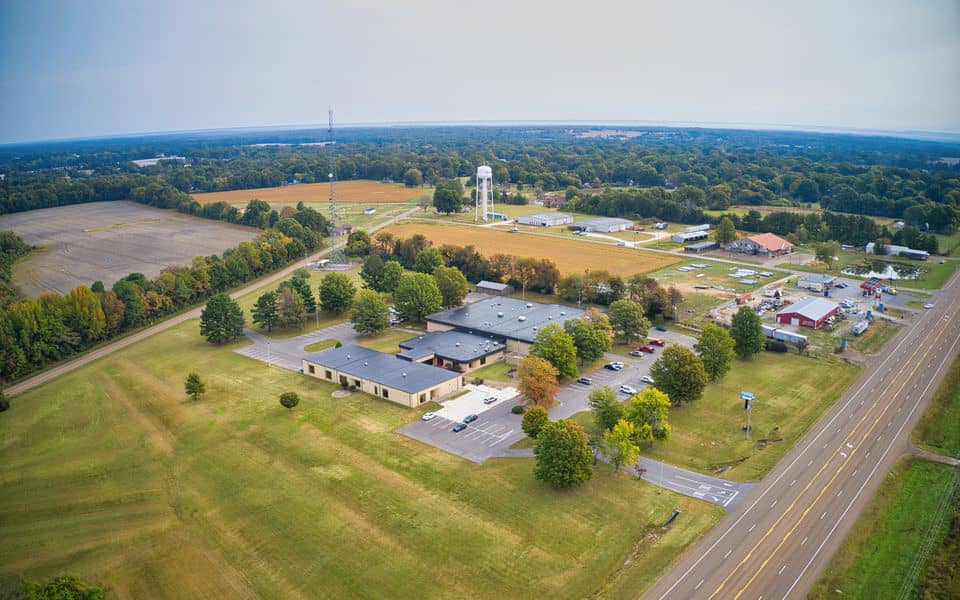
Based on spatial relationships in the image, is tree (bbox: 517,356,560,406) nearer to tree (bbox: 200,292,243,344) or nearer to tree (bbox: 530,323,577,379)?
tree (bbox: 530,323,577,379)

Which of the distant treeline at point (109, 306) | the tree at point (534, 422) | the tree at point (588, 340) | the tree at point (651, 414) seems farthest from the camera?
the distant treeline at point (109, 306)

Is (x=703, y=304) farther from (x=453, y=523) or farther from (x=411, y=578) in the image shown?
(x=411, y=578)

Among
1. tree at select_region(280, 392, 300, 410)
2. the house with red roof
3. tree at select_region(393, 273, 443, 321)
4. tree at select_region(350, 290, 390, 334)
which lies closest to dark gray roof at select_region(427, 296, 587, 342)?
tree at select_region(393, 273, 443, 321)

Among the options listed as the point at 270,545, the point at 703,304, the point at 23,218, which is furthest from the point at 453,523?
the point at 23,218

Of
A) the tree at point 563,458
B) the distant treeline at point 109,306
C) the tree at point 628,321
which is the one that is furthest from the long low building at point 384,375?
the distant treeline at point 109,306

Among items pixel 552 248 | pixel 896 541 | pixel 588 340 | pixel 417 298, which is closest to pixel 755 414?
pixel 588 340

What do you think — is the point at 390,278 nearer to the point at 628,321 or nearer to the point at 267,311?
the point at 267,311

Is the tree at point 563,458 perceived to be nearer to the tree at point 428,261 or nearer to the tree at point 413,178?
the tree at point 428,261
